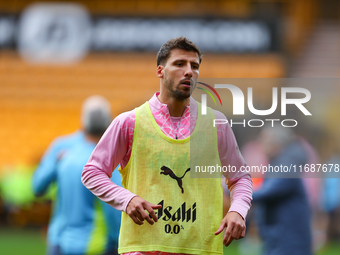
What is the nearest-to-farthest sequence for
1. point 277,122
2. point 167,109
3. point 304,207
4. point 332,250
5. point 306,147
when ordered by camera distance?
point 167,109 < point 277,122 < point 306,147 < point 304,207 < point 332,250

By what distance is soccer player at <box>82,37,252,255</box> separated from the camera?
239 centimetres

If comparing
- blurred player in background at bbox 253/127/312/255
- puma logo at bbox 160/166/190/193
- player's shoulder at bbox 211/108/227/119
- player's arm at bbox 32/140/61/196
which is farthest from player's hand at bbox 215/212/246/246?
player's arm at bbox 32/140/61/196

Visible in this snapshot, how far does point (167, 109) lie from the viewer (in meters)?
2.58

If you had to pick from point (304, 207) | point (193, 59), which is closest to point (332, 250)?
point (304, 207)

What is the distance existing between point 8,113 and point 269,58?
8.07m

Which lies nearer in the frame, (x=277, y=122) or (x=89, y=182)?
(x=89, y=182)

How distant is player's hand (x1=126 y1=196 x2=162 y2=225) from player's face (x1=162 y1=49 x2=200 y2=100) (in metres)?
0.60

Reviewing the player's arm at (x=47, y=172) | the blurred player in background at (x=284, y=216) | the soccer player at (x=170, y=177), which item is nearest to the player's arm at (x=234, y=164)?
the soccer player at (x=170, y=177)

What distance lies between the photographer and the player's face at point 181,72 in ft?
8.28

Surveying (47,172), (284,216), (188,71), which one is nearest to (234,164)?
(188,71)

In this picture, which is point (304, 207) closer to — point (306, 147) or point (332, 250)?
point (306, 147)

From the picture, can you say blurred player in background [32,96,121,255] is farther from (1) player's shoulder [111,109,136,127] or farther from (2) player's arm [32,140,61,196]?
(1) player's shoulder [111,109,136,127]

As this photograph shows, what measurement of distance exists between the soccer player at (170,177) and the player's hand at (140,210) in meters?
0.07

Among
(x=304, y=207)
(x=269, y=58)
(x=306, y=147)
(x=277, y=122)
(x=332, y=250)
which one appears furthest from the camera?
(x=269, y=58)
